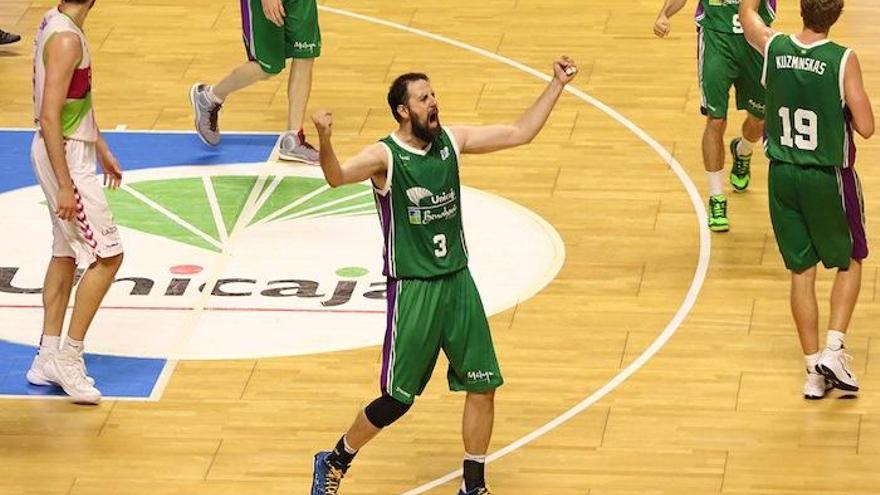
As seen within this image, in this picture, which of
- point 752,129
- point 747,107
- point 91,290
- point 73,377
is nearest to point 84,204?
point 91,290

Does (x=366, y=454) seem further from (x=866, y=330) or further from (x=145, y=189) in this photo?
(x=145, y=189)

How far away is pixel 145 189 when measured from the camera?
43.0ft

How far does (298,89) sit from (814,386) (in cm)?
442

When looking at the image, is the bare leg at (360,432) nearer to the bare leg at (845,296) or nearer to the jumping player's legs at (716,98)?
the bare leg at (845,296)

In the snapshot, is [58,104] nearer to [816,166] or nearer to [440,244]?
[440,244]

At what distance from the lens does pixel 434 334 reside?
9062 millimetres

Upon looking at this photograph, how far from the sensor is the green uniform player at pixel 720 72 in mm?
12031

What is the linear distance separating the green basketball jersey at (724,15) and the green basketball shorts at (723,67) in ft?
0.13

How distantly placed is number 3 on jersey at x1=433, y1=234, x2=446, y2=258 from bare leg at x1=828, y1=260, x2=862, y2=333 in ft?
7.65

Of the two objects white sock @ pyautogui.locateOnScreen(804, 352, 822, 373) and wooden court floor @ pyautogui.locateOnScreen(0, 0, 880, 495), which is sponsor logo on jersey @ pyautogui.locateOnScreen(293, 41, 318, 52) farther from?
white sock @ pyautogui.locateOnScreen(804, 352, 822, 373)

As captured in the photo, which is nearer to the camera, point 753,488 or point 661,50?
point 753,488

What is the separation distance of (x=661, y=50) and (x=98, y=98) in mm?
4057

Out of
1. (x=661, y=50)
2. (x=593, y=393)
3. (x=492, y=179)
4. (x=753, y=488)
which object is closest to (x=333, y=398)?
(x=593, y=393)

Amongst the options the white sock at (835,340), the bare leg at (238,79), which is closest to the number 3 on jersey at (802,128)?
the white sock at (835,340)
